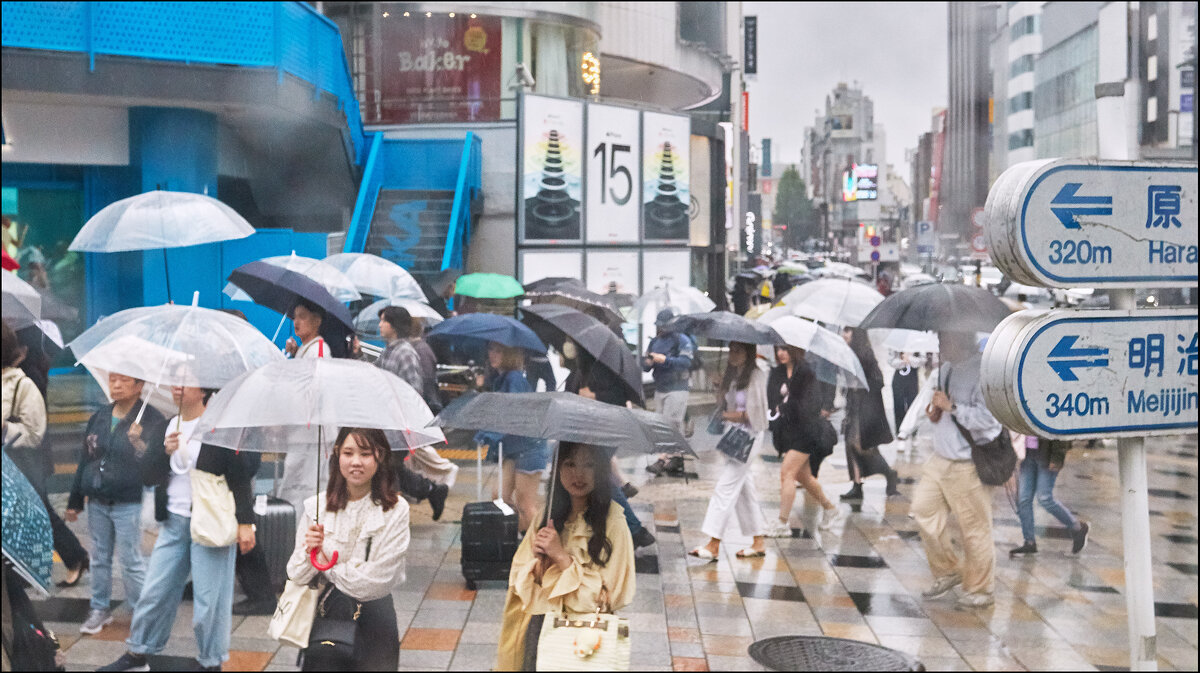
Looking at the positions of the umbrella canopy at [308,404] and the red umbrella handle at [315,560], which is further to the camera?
the umbrella canopy at [308,404]

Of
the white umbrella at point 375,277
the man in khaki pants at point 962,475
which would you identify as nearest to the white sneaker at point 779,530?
the man in khaki pants at point 962,475

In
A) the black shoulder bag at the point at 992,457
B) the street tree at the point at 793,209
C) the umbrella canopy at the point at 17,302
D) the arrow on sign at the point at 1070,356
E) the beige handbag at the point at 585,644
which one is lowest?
the beige handbag at the point at 585,644

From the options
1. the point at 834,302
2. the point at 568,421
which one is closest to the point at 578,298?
the point at 834,302

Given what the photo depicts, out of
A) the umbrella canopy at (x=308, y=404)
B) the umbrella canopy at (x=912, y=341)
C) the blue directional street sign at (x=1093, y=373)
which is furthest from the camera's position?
the umbrella canopy at (x=912, y=341)

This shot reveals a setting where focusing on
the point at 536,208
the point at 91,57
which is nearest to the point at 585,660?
the point at 91,57

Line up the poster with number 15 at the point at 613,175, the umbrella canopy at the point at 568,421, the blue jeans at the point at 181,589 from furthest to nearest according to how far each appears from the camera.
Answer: the poster with number 15 at the point at 613,175 → the blue jeans at the point at 181,589 → the umbrella canopy at the point at 568,421

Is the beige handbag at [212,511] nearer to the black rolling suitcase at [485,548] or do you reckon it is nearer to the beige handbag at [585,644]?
the beige handbag at [585,644]

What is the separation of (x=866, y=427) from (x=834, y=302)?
1412 millimetres

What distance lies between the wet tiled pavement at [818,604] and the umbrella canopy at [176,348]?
1527 mm

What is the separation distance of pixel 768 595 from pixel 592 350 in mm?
2300

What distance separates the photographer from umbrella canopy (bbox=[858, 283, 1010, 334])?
7.88 metres

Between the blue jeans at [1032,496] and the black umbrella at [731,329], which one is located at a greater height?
the black umbrella at [731,329]

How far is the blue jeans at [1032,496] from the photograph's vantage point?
9336 mm

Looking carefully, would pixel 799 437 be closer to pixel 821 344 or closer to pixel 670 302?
pixel 821 344
